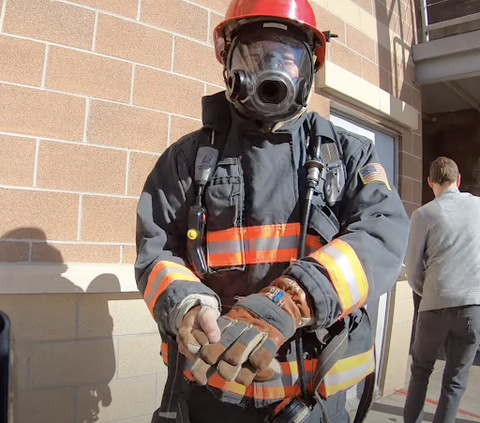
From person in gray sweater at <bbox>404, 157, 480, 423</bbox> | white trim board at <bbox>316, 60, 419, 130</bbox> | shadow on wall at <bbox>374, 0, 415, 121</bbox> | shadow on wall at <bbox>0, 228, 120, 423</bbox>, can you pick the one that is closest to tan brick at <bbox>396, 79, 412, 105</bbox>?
shadow on wall at <bbox>374, 0, 415, 121</bbox>

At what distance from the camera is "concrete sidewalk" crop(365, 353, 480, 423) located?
3.57 meters

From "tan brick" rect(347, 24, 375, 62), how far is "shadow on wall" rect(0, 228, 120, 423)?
127 inches

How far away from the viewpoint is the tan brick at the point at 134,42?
107 inches

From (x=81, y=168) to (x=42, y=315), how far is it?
88 cm

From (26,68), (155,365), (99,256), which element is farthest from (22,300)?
(26,68)

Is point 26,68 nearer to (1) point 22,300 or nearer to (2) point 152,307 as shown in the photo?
(1) point 22,300

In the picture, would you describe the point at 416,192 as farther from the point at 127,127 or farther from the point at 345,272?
the point at 345,272

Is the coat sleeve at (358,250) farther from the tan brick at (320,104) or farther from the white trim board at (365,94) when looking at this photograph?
the white trim board at (365,94)

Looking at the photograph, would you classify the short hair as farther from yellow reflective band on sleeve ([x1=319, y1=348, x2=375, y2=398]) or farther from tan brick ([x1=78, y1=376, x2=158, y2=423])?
tan brick ([x1=78, y1=376, x2=158, y2=423])

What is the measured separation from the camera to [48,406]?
2.44m

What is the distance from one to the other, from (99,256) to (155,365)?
0.80m

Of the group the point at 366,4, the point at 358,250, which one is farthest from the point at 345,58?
the point at 358,250

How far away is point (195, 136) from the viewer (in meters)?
1.60

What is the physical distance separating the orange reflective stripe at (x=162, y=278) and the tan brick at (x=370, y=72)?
3.63m
